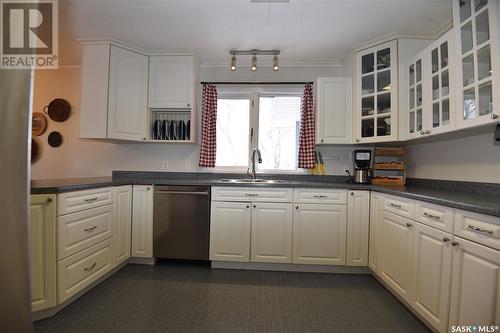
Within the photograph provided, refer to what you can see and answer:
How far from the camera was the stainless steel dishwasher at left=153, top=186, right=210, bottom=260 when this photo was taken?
2373 mm

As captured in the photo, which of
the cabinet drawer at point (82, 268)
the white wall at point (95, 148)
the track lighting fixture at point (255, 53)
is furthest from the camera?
the white wall at point (95, 148)

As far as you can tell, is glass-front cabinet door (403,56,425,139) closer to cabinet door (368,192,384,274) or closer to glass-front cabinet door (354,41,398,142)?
glass-front cabinet door (354,41,398,142)

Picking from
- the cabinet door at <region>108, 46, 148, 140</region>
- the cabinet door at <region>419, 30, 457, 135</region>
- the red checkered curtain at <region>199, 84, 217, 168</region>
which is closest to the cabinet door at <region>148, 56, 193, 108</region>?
the cabinet door at <region>108, 46, 148, 140</region>

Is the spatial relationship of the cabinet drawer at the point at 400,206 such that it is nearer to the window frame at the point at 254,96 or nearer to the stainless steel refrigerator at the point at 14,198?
the window frame at the point at 254,96

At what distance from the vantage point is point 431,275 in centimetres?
144

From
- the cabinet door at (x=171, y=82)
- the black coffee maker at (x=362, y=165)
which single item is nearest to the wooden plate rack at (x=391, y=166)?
the black coffee maker at (x=362, y=165)

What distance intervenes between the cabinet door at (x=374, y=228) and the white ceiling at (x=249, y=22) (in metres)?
1.59

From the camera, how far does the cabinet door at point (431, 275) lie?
133 centimetres

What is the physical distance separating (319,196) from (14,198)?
7.25ft

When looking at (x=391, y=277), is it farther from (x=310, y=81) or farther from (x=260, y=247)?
(x=310, y=81)

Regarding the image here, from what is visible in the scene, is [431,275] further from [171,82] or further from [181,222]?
[171,82]

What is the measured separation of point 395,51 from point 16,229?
2912 mm

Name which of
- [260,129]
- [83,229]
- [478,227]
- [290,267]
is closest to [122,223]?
[83,229]

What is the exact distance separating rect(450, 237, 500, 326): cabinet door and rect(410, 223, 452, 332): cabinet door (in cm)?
5
